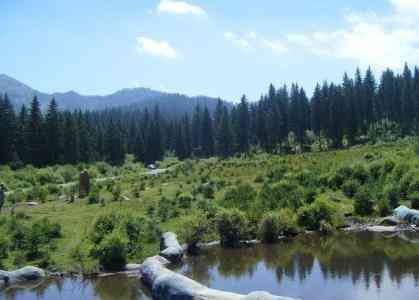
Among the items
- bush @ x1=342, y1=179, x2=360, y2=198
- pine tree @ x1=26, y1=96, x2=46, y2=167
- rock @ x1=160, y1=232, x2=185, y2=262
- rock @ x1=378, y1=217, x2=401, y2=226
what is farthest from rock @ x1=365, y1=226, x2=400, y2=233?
pine tree @ x1=26, y1=96, x2=46, y2=167

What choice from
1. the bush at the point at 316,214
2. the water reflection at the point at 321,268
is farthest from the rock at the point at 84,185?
the bush at the point at 316,214

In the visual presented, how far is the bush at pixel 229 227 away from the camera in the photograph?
29547 millimetres

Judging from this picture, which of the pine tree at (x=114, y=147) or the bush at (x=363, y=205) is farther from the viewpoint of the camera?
the pine tree at (x=114, y=147)

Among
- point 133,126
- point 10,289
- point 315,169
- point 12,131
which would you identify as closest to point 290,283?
point 10,289

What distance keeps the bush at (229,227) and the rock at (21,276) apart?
9.97m

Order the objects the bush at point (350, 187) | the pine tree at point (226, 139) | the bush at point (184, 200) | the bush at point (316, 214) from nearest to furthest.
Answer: the bush at point (316, 214), the bush at point (184, 200), the bush at point (350, 187), the pine tree at point (226, 139)

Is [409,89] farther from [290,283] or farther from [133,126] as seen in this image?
[290,283]

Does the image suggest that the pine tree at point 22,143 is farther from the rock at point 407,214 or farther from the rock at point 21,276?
the rock at point 407,214

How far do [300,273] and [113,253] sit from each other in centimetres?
870

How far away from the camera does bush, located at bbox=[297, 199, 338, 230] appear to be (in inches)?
1286

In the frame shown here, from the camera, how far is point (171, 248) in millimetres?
25969

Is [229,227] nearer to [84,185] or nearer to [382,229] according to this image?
[382,229]

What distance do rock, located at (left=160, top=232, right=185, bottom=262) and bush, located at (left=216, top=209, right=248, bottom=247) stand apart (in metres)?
2.95

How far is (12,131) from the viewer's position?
9106 cm
